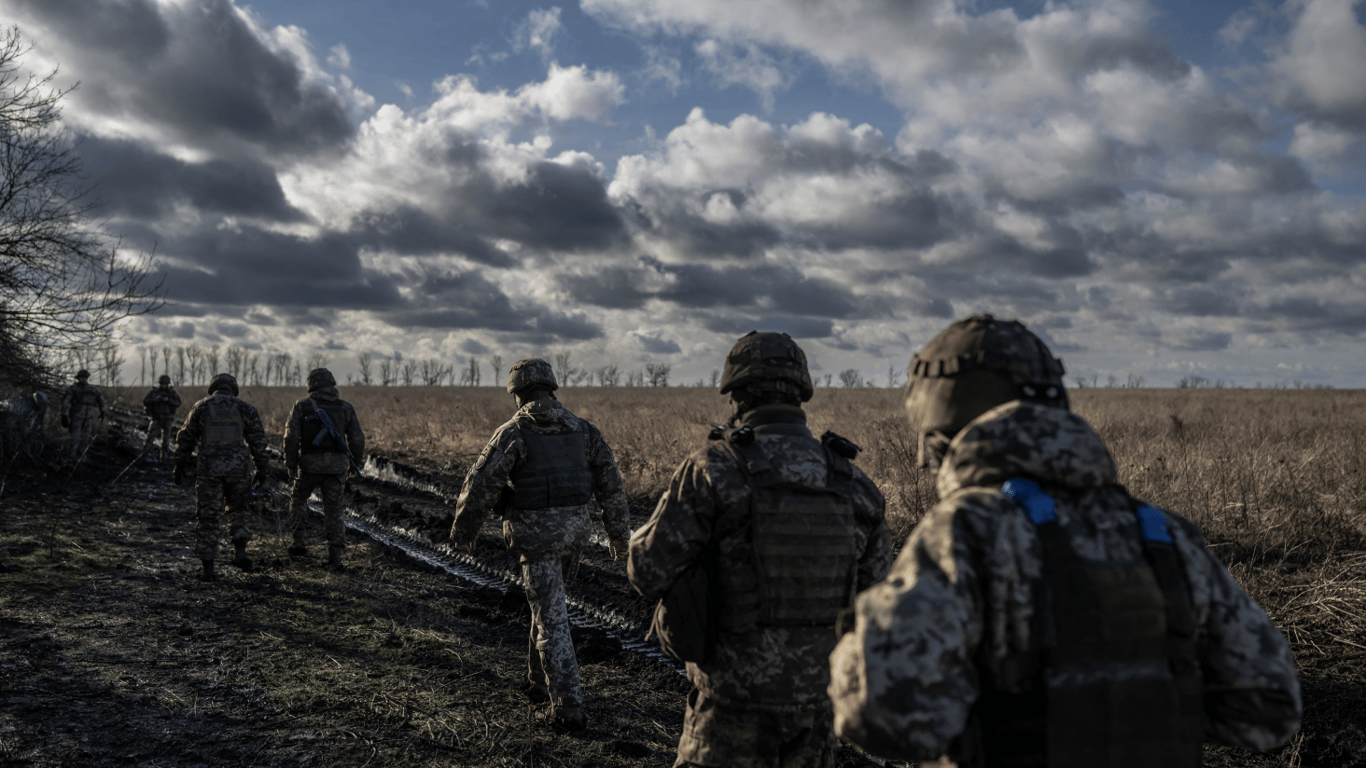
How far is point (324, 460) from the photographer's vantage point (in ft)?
29.5

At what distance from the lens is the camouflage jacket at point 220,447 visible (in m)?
8.50

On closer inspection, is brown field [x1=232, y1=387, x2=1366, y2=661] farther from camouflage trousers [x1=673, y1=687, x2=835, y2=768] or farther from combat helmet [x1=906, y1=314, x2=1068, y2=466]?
combat helmet [x1=906, y1=314, x2=1068, y2=466]

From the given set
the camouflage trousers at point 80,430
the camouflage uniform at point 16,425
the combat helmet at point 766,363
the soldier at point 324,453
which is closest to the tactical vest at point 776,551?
the combat helmet at point 766,363

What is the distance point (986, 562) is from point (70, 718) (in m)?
5.72

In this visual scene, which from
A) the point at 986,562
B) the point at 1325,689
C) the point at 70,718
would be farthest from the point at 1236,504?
the point at 70,718

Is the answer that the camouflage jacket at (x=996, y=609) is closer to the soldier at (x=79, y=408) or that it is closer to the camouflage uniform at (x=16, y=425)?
the soldier at (x=79, y=408)

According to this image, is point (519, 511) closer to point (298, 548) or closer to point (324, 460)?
point (324, 460)

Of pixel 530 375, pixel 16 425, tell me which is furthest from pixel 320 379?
pixel 16 425

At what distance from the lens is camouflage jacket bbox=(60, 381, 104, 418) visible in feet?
48.4

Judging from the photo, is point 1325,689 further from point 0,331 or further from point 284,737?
point 0,331

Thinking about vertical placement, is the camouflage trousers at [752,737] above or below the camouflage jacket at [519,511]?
below

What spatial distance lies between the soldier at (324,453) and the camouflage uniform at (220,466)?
0.40 metres

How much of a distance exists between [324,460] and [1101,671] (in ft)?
29.6

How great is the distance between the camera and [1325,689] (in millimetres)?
4723
